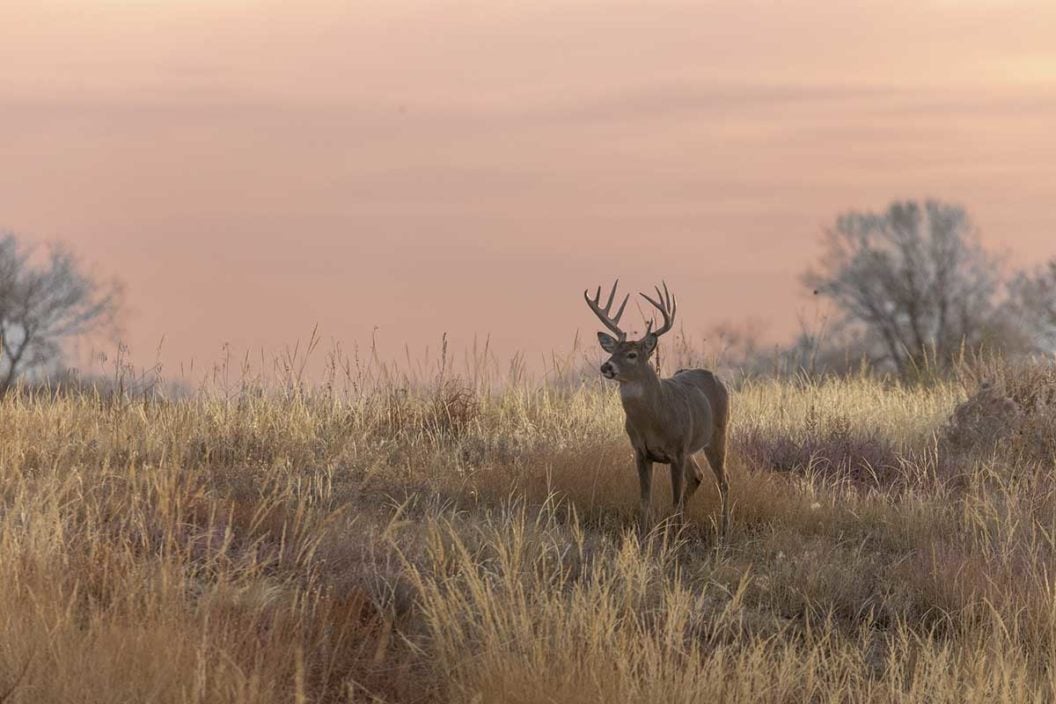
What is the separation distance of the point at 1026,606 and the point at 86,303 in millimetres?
19347

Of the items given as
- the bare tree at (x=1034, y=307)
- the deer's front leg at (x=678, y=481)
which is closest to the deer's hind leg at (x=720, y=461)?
the deer's front leg at (x=678, y=481)

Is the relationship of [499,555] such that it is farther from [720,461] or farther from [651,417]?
[720,461]

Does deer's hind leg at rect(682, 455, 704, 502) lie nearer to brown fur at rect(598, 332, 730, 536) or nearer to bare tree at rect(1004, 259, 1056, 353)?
brown fur at rect(598, 332, 730, 536)

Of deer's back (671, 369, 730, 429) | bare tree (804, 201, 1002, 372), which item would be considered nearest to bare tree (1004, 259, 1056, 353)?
bare tree (804, 201, 1002, 372)

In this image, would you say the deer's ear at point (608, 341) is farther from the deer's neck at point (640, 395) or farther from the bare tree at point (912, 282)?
the bare tree at point (912, 282)

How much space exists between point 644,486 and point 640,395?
64cm

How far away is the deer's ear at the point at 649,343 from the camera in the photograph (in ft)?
32.5

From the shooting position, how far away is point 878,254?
27969mm

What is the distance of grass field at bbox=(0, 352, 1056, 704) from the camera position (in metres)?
5.93

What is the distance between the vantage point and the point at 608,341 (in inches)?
390

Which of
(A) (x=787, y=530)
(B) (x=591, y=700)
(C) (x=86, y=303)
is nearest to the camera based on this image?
(B) (x=591, y=700)

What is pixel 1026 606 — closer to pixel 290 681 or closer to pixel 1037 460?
pixel 290 681

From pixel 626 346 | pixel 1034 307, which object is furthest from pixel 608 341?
pixel 1034 307

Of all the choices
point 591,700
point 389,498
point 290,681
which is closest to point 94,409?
point 389,498
